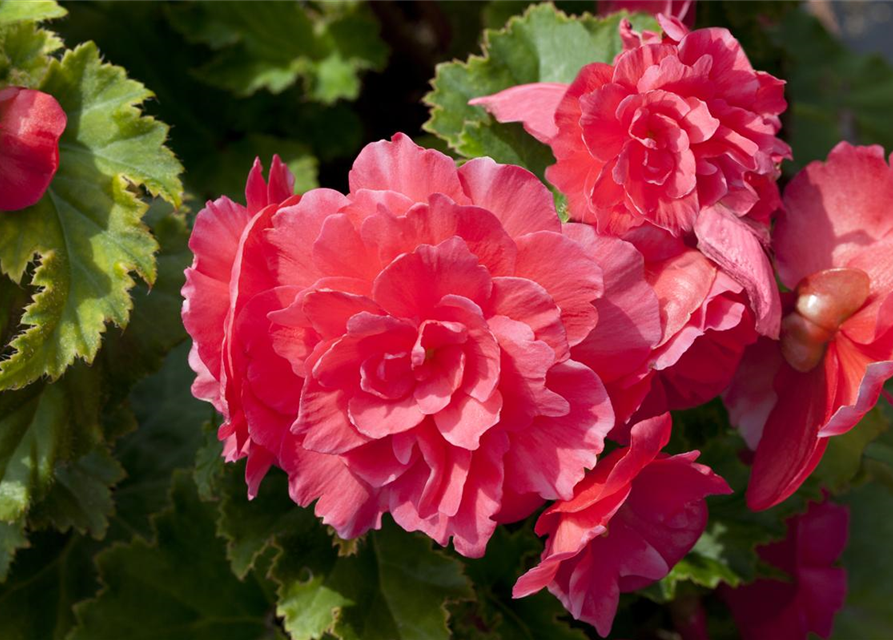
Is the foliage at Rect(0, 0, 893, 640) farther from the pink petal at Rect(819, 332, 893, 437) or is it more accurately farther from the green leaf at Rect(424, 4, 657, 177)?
the pink petal at Rect(819, 332, 893, 437)

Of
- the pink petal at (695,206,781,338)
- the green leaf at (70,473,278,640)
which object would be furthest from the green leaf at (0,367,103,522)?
the pink petal at (695,206,781,338)

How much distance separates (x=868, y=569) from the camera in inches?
54.1

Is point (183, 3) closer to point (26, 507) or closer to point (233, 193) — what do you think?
point (233, 193)

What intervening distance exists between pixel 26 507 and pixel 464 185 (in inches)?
19.4

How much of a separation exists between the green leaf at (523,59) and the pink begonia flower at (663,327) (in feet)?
0.91

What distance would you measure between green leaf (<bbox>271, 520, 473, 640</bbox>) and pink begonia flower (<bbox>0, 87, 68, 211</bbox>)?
0.40m

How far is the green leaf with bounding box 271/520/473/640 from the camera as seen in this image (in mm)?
873

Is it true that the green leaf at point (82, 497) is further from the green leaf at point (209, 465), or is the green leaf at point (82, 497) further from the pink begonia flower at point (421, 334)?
the pink begonia flower at point (421, 334)

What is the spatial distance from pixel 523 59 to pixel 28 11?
485mm

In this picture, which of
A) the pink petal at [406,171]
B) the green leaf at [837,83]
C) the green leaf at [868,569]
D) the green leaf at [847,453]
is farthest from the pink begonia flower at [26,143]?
the green leaf at [837,83]

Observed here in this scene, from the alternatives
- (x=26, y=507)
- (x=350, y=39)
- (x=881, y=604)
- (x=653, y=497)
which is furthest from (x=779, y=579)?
(x=350, y=39)

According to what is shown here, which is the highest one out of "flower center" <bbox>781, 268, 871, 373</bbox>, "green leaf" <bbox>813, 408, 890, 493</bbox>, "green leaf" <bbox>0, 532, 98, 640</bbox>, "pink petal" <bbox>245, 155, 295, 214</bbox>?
"pink petal" <bbox>245, 155, 295, 214</bbox>

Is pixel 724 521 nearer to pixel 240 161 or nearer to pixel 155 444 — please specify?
pixel 155 444

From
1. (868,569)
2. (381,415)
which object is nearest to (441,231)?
(381,415)
